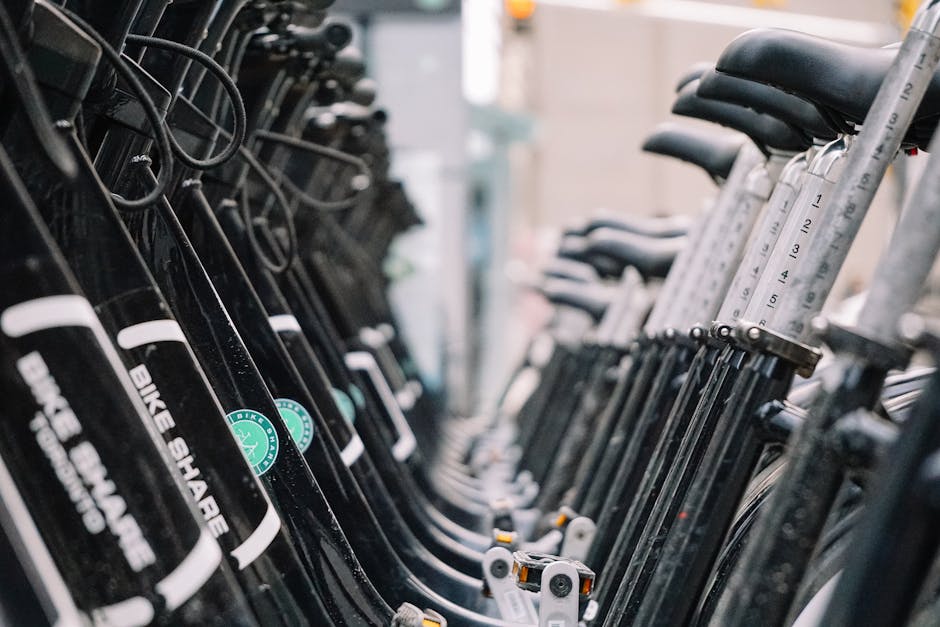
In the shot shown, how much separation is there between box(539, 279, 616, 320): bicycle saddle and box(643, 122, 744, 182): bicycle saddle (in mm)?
2327

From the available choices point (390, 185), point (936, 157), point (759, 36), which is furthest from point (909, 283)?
point (390, 185)

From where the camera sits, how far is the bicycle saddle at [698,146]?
2689 mm

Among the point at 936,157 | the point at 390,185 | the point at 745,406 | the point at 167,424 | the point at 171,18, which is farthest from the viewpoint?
the point at 390,185

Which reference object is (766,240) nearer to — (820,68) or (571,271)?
(820,68)

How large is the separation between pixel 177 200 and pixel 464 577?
99 cm

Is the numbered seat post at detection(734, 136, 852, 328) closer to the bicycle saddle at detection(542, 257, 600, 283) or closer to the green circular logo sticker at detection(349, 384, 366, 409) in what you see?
the green circular logo sticker at detection(349, 384, 366, 409)

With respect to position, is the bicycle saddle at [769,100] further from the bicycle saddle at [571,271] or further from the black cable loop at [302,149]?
the bicycle saddle at [571,271]

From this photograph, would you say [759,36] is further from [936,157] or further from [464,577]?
[464,577]

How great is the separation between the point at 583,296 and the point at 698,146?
8.76 ft

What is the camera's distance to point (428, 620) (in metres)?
1.83

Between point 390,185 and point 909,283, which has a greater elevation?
point 909,283

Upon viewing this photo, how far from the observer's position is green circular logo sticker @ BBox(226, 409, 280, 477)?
1.79 m

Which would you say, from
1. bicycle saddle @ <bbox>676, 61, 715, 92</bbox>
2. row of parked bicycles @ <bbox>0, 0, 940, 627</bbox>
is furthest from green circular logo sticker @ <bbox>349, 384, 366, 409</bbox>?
bicycle saddle @ <bbox>676, 61, 715, 92</bbox>

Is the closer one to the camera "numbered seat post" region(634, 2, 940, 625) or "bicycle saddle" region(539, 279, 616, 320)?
"numbered seat post" region(634, 2, 940, 625)
